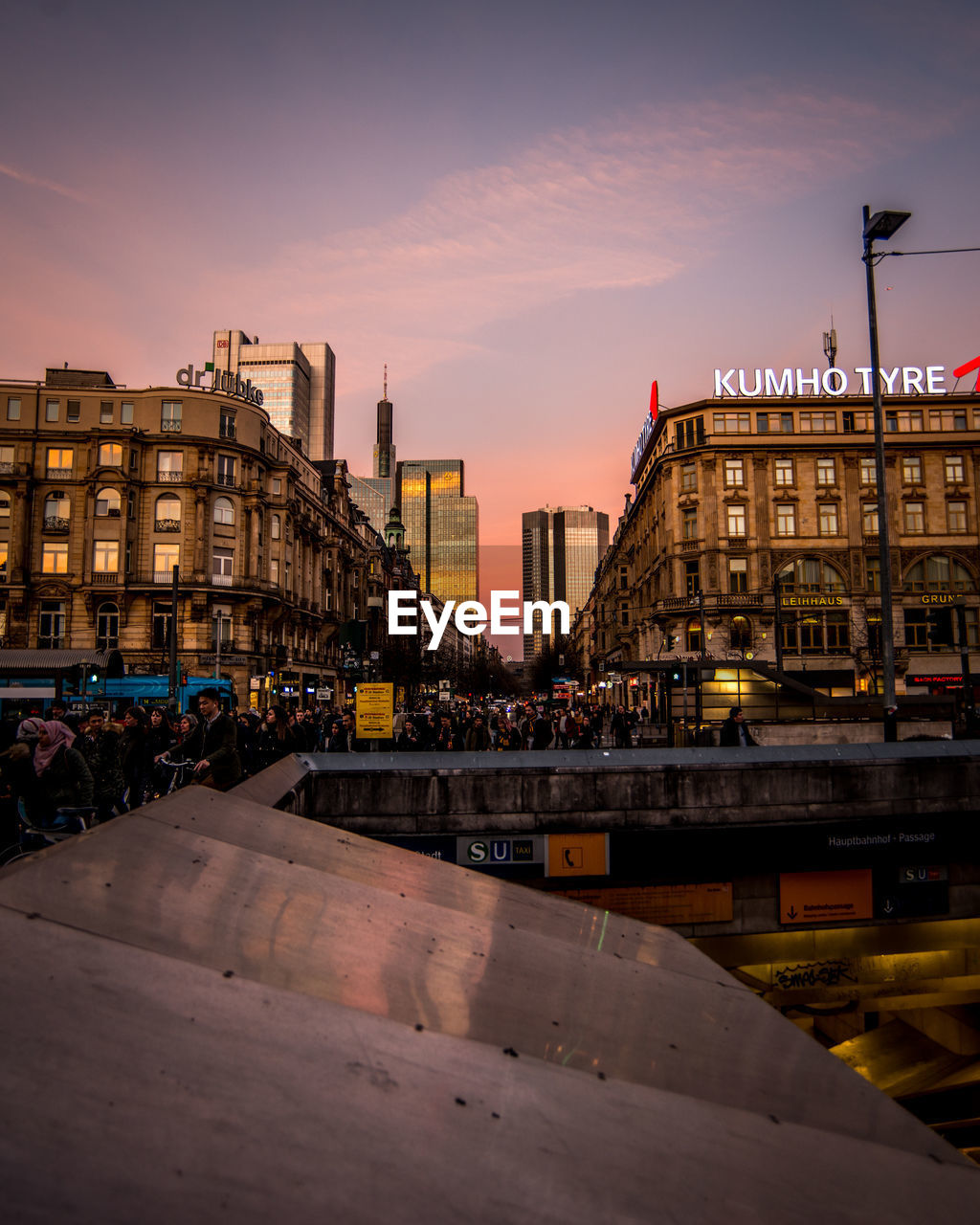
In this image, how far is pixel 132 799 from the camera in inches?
465

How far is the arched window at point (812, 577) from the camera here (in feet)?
173

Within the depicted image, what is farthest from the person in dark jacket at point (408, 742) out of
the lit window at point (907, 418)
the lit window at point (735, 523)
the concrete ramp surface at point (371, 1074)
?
the lit window at point (907, 418)

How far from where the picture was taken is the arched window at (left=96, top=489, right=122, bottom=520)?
51281 mm

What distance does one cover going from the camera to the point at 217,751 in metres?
7.57

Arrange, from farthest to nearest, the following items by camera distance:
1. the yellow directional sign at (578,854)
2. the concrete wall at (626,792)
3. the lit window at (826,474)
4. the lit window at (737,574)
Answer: the lit window at (826,474)
the lit window at (737,574)
the yellow directional sign at (578,854)
the concrete wall at (626,792)

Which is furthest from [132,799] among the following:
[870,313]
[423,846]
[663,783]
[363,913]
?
[870,313]

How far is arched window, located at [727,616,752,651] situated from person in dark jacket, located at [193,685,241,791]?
46.6m

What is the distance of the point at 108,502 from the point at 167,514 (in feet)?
12.0

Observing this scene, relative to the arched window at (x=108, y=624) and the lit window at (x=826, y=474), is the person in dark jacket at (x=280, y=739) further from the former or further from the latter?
the lit window at (x=826, y=474)

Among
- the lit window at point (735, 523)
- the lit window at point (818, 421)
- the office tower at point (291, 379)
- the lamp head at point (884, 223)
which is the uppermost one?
the office tower at point (291, 379)

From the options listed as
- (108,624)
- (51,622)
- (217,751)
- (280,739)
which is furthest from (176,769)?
(51,622)

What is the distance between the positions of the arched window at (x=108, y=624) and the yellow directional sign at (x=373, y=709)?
126ft

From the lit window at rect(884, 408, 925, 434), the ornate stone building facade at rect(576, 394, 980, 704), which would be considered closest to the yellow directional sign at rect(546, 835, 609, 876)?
the ornate stone building facade at rect(576, 394, 980, 704)

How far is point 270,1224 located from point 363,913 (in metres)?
1.62
